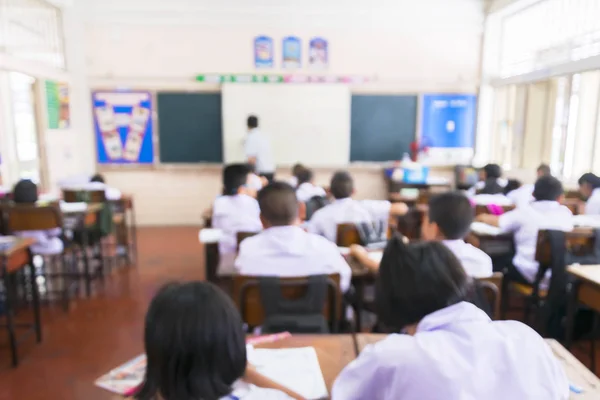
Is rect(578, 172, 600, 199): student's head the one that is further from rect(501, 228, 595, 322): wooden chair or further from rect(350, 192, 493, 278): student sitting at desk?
rect(350, 192, 493, 278): student sitting at desk

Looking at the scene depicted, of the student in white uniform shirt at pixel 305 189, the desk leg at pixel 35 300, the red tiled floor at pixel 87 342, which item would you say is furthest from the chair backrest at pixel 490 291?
the desk leg at pixel 35 300

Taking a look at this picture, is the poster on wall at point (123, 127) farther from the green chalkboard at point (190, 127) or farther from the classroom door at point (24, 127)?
the classroom door at point (24, 127)

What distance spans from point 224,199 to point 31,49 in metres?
3.58

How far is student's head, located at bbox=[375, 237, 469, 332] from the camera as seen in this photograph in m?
0.98

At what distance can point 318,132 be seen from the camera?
22.4 feet

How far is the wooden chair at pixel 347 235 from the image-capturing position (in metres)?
2.84

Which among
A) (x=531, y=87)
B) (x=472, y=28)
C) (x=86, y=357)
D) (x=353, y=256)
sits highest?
(x=472, y=28)

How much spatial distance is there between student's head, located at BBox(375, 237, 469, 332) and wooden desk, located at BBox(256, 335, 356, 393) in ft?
0.93

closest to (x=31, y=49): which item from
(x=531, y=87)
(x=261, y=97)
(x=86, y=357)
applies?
(x=261, y=97)

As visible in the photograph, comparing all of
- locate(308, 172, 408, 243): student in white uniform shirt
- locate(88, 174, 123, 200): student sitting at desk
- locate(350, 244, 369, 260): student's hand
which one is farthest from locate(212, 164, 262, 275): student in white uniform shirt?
locate(88, 174, 123, 200): student sitting at desk

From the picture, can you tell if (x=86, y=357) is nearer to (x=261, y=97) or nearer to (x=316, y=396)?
(x=316, y=396)

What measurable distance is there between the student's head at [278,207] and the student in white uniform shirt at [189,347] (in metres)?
1.30

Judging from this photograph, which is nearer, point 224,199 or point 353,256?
point 353,256

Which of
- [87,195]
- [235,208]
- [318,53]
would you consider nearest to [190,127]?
[318,53]
